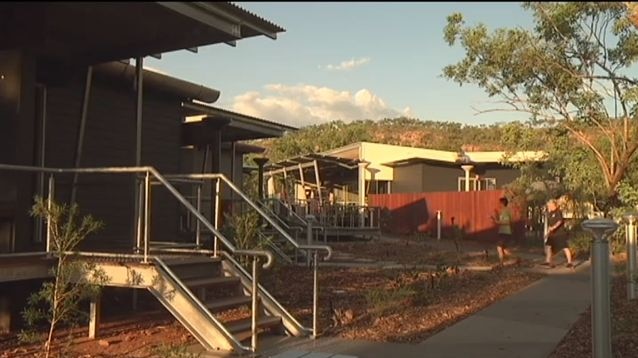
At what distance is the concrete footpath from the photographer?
723 cm

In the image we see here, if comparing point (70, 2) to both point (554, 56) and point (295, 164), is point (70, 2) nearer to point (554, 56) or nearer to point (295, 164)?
point (554, 56)

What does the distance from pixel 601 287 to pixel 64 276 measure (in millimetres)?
4938

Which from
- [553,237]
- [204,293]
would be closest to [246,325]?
[204,293]

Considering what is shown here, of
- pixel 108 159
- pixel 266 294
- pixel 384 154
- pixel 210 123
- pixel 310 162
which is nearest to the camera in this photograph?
pixel 266 294

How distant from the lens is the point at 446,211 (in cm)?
3027

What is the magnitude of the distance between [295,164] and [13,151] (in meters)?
23.5

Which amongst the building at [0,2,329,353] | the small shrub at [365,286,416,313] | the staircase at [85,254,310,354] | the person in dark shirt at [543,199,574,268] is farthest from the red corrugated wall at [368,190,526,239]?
the staircase at [85,254,310,354]

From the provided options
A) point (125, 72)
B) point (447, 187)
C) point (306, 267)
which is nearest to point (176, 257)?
point (125, 72)

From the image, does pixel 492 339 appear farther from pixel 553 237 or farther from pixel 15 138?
pixel 553 237

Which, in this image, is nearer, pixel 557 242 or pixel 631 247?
pixel 631 247

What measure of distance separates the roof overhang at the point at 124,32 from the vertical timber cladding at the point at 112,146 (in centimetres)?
149

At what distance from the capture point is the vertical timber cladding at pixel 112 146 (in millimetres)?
10605

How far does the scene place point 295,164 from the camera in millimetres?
31453

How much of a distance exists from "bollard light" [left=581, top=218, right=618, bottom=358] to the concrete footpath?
98cm
